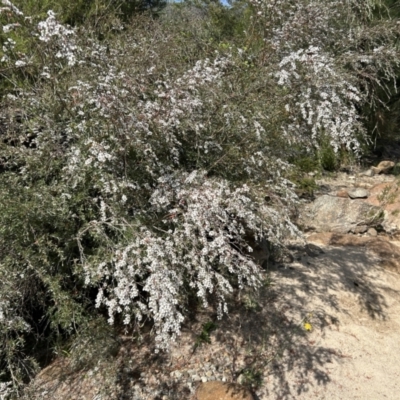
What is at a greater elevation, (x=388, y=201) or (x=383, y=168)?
(x=383, y=168)

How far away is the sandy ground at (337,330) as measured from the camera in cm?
334

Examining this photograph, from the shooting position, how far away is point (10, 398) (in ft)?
8.78

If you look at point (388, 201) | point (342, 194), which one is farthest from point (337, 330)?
point (342, 194)

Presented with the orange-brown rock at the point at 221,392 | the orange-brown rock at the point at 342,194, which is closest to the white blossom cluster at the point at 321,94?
the orange-brown rock at the point at 221,392

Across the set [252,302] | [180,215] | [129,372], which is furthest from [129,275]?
[252,302]

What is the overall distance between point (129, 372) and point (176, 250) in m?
1.16

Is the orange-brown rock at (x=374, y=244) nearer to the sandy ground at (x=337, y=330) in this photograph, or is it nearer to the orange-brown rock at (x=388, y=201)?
the sandy ground at (x=337, y=330)

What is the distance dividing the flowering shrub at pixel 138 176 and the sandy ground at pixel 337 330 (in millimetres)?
973

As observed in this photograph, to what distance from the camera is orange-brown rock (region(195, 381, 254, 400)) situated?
2924mm

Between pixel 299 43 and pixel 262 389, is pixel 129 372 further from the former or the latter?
pixel 299 43

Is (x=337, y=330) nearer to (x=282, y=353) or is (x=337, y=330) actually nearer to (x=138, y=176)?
(x=282, y=353)

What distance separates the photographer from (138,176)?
3.08m

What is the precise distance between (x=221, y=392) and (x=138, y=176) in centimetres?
161

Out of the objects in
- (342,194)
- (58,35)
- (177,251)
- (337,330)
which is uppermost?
→ (58,35)
